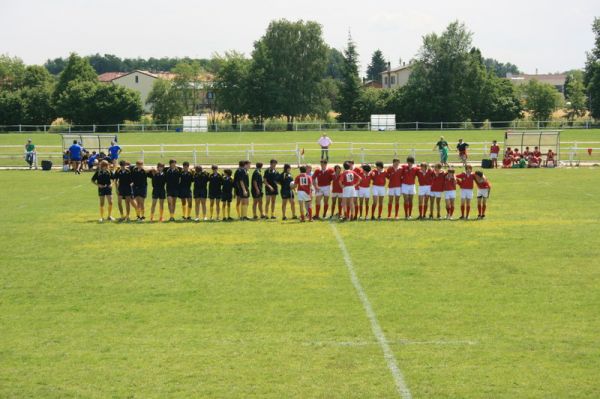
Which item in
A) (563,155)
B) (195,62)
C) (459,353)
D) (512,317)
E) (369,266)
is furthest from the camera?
(195,62)

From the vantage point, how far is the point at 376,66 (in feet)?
633

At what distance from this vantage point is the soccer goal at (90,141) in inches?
1700

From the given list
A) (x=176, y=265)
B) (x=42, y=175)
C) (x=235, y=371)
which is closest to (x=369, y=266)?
(x=176, y=265)

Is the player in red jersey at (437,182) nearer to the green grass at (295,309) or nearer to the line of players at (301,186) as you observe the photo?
the line of players at (301,186)

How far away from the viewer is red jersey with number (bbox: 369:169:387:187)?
72.7 feet

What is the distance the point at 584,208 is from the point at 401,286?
41.6ft

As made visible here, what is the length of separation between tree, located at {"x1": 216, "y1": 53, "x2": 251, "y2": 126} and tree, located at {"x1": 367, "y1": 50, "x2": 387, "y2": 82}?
82.1 meters

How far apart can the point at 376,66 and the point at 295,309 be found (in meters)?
185

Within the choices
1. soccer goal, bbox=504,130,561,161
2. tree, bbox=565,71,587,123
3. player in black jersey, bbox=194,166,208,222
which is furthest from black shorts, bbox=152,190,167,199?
tree, bbox=565,71,587,123

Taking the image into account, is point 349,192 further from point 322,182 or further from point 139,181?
point 139,181

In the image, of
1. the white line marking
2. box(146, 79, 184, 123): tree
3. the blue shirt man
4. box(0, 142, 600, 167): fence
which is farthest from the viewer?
box(146, 79, 184, 123): tree

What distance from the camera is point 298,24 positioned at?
10544cm

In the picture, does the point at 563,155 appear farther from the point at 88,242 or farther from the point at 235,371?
the point at 235,371

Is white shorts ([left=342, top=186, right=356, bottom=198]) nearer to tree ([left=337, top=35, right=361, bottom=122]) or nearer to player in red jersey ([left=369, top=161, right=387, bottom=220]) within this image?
player in red jersey ([left=369, top=161, right=387, bottom=220])
